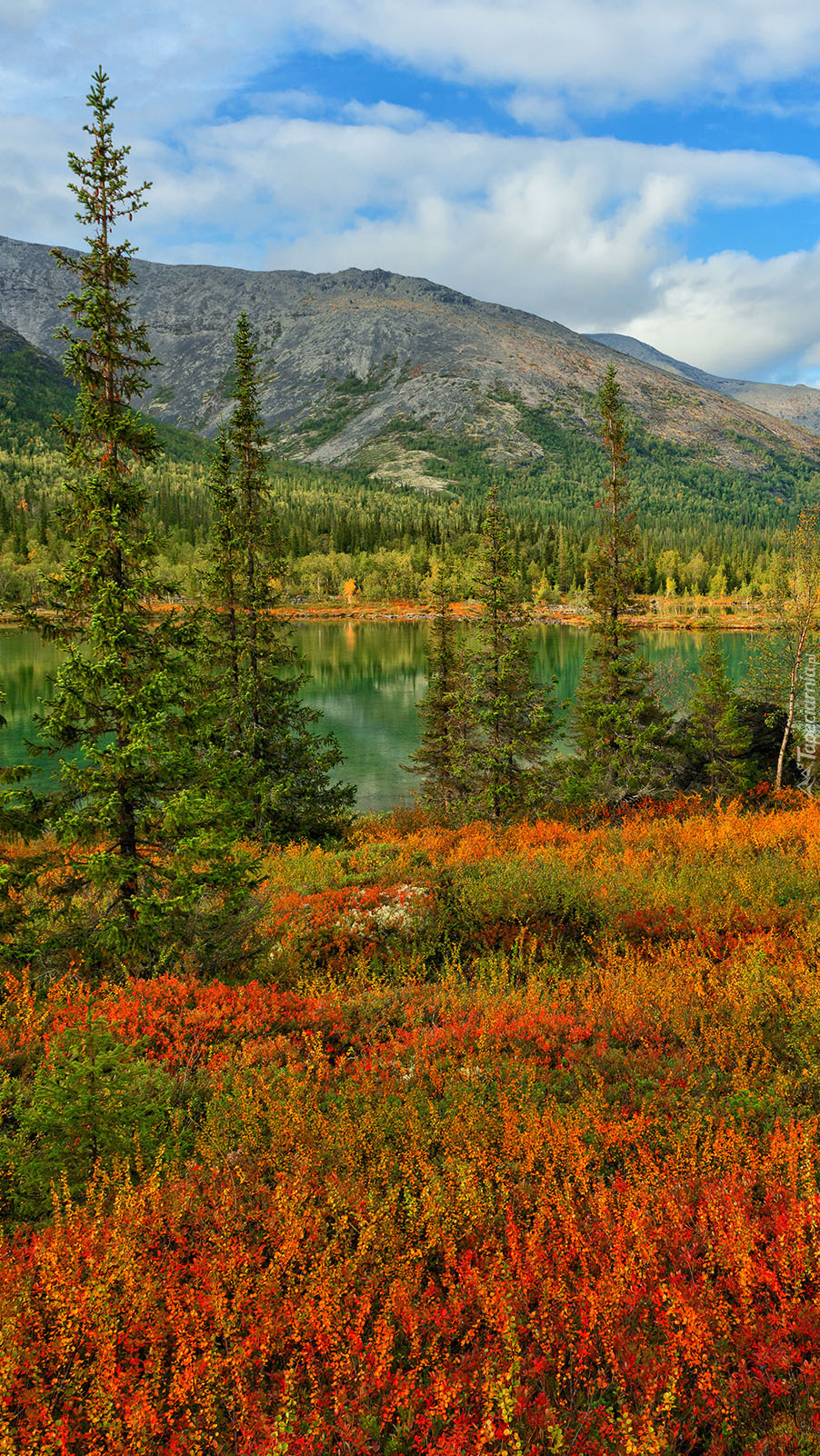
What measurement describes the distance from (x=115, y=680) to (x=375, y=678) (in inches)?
2333

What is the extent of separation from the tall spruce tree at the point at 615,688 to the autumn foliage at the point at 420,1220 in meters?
15.6

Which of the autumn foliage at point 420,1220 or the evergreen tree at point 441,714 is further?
the evergreen tree at point 441,714

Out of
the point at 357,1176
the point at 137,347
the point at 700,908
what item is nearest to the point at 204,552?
the point at 137,347

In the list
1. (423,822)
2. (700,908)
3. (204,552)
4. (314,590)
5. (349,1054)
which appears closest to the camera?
(349,1054)

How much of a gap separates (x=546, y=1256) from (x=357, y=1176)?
1.34 metres

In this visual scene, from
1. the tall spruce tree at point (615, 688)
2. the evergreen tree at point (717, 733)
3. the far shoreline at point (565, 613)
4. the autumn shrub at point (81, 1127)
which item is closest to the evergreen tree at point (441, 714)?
the tall spruce tree at point (615, 688)

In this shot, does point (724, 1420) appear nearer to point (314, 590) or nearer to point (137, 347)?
point (137, 347)

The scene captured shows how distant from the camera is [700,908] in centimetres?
1102

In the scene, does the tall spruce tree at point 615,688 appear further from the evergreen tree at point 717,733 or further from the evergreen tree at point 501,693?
the evergreen tree at point 717,733

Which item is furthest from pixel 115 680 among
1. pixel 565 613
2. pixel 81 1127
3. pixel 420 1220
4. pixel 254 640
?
pixel 565 613

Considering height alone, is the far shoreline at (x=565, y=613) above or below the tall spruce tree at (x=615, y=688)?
above

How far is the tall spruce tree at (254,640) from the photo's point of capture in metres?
19.1

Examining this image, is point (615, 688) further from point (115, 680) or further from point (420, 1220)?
point (420, 1220)

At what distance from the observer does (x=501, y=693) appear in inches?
909
